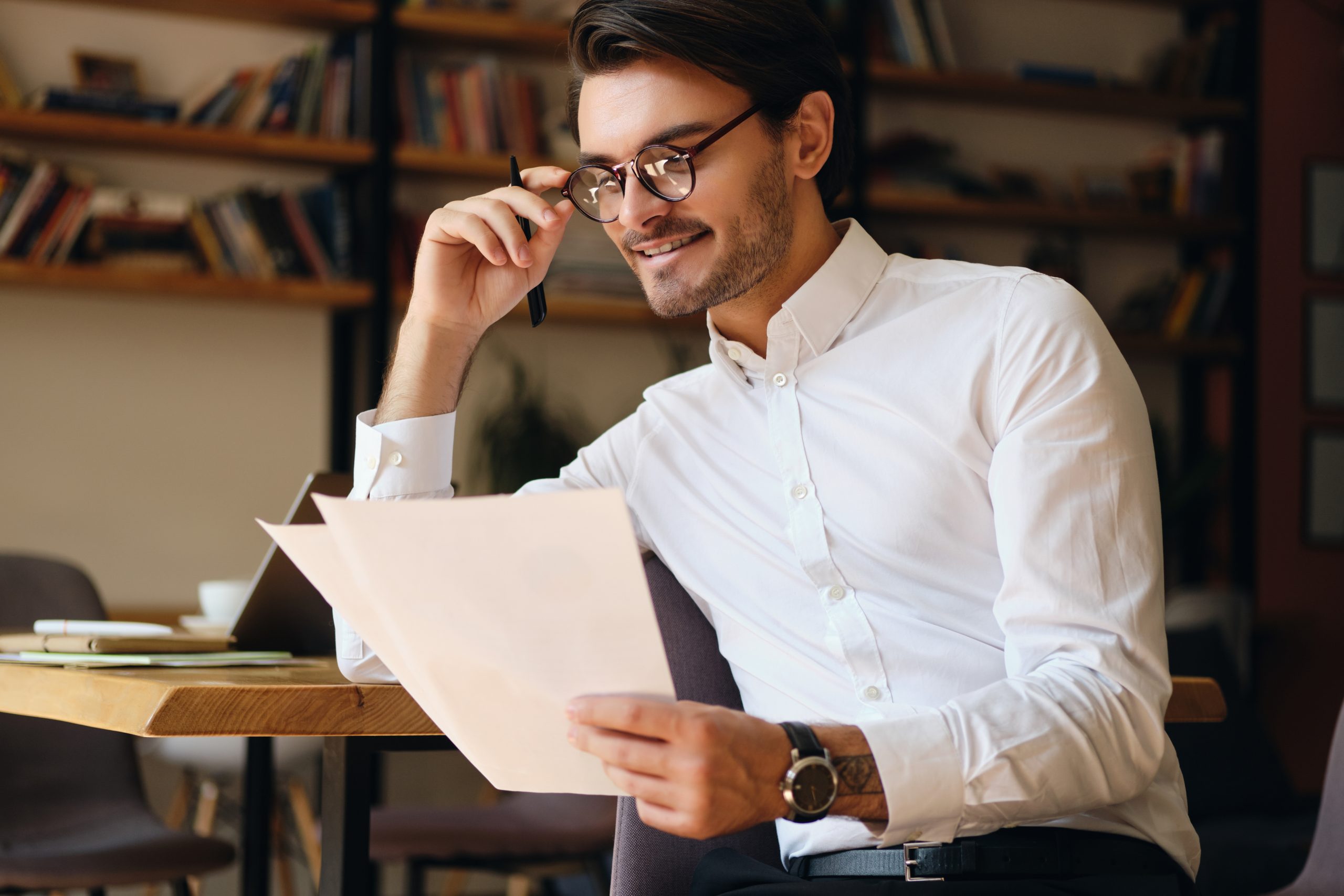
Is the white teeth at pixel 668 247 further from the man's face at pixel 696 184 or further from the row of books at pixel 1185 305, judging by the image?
the row of books at pixel 1185 305

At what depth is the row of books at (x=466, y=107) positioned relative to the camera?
3840 mm

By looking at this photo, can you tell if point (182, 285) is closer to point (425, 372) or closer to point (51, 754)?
point (51, 754)

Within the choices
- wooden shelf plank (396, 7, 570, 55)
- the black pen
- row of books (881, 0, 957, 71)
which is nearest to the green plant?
wooden shelf plank (396, 7, 570, 55)

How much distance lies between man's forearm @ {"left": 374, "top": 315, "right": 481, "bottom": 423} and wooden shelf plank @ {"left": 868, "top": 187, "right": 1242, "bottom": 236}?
2.99m

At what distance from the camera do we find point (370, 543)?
840 millimetres

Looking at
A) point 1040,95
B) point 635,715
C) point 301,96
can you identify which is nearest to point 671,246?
point 635,715

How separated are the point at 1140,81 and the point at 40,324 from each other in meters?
3.69

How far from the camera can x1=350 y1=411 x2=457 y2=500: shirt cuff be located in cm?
132

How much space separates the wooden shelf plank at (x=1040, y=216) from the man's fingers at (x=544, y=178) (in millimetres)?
2878

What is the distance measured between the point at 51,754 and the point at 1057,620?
160cm

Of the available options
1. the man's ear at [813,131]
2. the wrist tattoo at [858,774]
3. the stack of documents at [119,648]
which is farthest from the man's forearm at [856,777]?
the man's ear at [813,131]

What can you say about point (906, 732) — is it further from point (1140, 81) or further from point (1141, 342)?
point (1140, 81)

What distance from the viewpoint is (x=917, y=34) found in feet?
14.2

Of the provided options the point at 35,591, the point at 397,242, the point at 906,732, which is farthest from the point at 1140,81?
the point at 906,732
